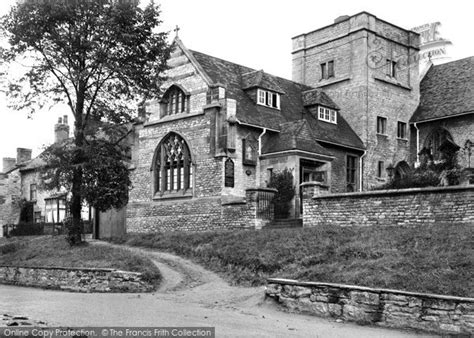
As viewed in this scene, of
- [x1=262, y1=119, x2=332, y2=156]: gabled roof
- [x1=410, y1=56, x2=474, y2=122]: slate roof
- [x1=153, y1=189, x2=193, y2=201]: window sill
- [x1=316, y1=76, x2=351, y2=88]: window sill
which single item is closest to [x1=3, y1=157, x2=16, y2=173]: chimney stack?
[x1=153, y1=189, x2=193, y2=201]: window sill

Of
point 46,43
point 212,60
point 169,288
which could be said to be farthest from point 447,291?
point 212,60

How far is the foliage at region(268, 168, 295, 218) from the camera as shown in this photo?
27.0m

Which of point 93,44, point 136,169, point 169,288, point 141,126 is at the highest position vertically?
point 93,44

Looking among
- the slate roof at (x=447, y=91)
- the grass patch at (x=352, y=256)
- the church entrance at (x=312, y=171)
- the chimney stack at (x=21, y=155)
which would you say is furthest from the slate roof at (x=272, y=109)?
the chimney stack at (x=21, y=155)

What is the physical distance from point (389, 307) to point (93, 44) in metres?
17.3

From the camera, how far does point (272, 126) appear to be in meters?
30.1

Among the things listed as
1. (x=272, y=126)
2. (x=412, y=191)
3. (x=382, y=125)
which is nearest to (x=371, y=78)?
(x=382, y=125)

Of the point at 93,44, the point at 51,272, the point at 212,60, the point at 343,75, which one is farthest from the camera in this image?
the point at 343,75

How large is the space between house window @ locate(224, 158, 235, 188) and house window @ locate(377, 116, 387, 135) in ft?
42.0

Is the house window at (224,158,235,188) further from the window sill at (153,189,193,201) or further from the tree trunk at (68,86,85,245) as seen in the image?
the tree trunk at (68,86,85,245)

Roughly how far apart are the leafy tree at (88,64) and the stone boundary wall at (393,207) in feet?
30.2

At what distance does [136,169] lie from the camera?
32625 millimetres

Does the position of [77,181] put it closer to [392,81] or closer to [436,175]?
[436,175]

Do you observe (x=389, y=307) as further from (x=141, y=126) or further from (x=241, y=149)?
(x=141, y=126)
